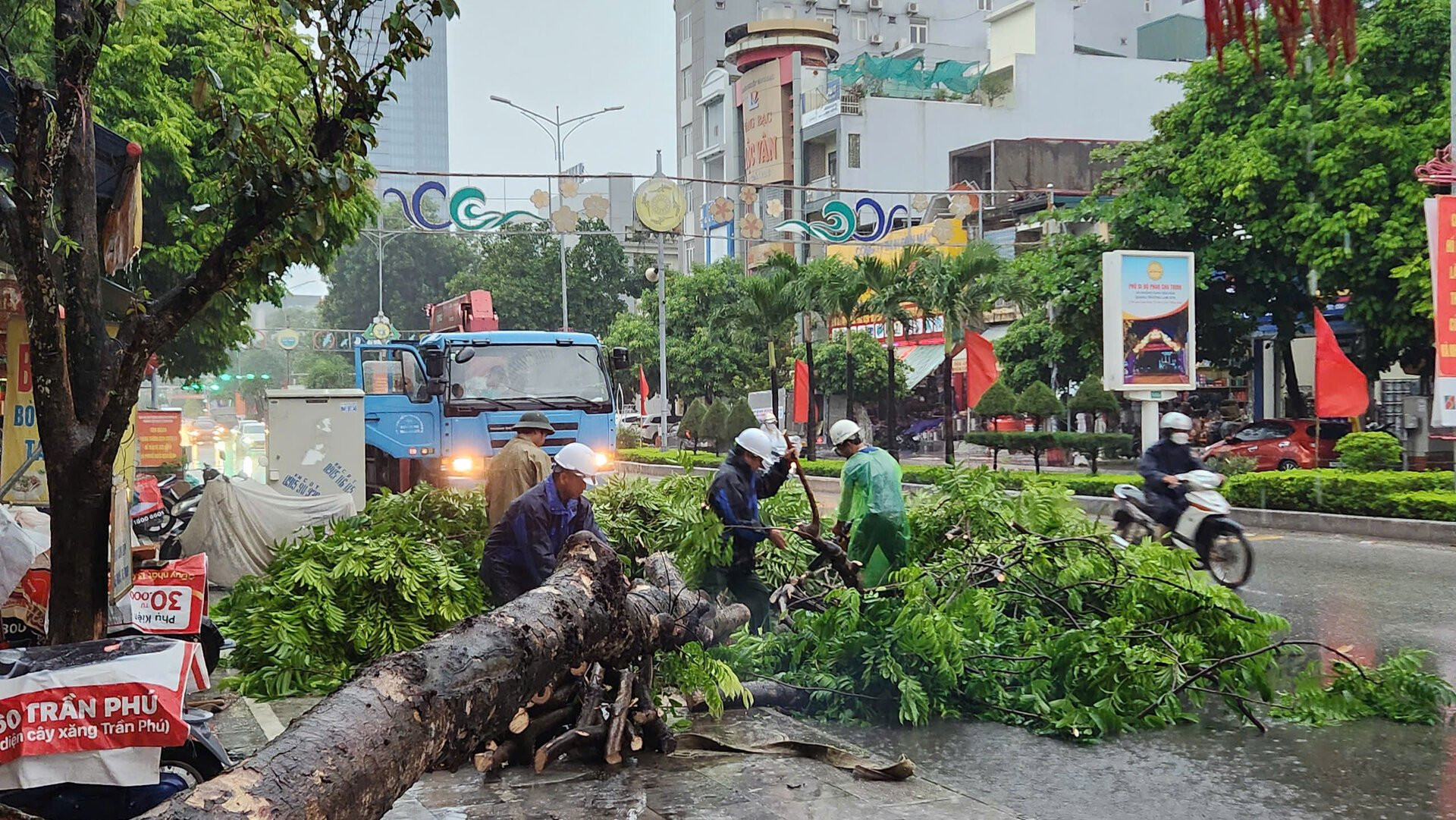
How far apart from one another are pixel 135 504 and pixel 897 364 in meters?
32.9

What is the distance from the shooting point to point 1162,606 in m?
7.50

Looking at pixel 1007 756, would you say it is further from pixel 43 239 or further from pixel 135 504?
pixel 135 504

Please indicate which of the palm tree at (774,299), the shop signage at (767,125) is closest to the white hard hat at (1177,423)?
the palm tree at (774,299)

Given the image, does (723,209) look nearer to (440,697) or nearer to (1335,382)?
(1335,382)

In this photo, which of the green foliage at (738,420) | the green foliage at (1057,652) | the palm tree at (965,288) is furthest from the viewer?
the green foliage at (738,420)

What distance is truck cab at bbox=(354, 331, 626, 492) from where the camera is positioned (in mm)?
14906

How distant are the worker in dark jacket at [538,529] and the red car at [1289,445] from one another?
2233 centimetres

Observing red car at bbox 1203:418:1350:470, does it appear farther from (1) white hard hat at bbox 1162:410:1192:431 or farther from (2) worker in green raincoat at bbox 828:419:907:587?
(2) worker in green raincoat at bbox 828:419:907:587

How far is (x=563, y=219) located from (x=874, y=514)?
16.0 m

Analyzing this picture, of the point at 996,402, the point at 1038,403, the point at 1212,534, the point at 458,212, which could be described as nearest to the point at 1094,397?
the point at 1038,403

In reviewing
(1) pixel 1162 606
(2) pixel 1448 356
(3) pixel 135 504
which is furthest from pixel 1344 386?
(3) pixel 135 504

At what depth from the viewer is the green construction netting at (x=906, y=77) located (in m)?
58.0

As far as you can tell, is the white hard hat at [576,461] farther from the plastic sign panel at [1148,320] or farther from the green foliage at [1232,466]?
the green foliage at [1232,466]

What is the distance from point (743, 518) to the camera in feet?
26.0
